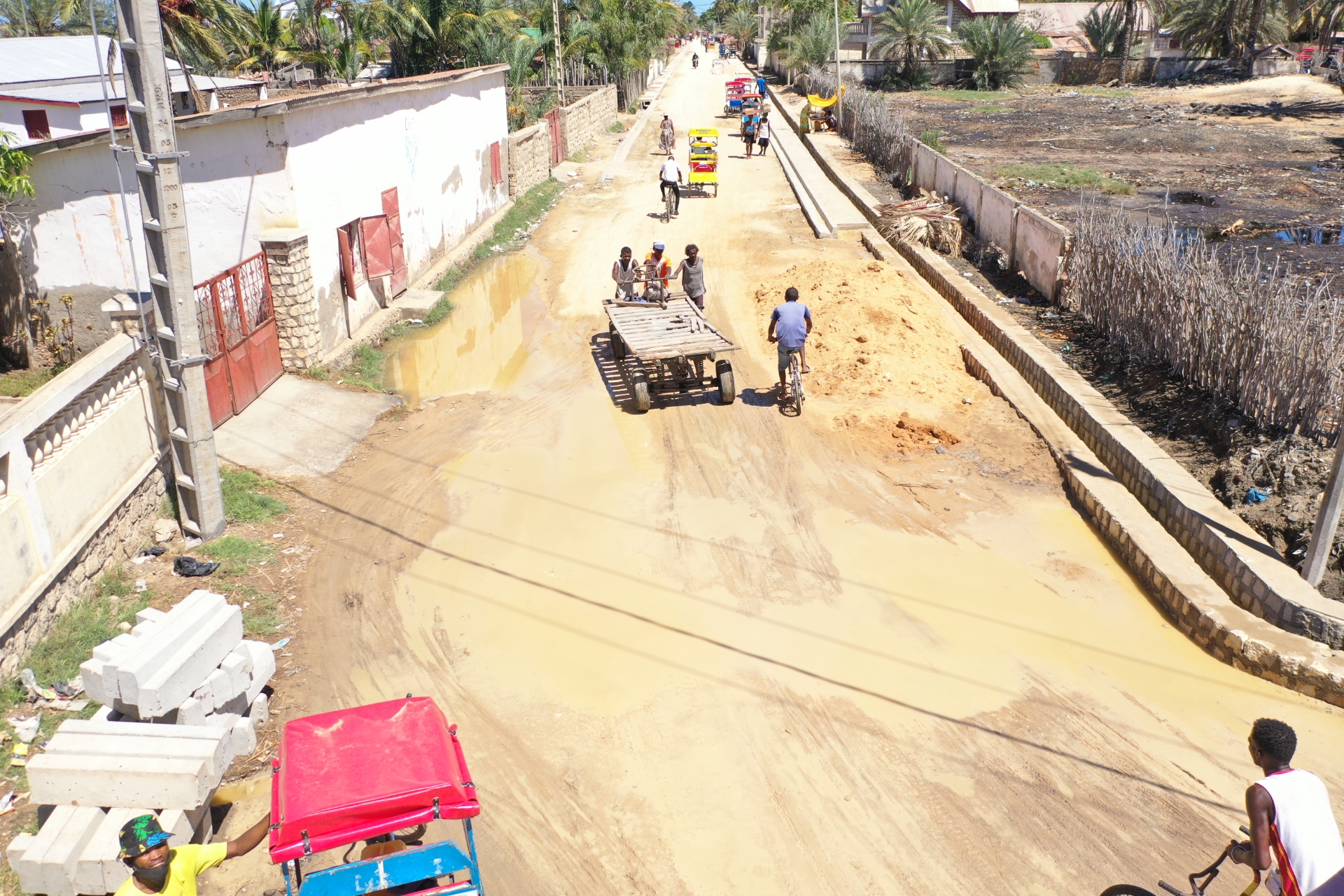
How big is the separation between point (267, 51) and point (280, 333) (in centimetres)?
2961

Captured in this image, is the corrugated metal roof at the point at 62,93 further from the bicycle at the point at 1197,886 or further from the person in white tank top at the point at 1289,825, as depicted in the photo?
the person in white tank top at the point at 1289,825

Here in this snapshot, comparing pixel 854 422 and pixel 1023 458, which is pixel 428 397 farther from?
pixel 1023 458

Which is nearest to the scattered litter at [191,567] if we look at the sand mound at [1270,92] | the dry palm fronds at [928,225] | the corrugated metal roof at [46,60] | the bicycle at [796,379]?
the bicycle at [796,379]

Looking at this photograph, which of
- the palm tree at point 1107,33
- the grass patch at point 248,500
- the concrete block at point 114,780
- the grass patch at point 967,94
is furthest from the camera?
the palm tree at point 1107,33

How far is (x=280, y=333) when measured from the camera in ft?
39.4

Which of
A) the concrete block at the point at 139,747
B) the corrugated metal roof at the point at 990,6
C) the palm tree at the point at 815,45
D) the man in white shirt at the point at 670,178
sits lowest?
the concrete block at the point at 139,747

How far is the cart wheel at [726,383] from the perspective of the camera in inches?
452

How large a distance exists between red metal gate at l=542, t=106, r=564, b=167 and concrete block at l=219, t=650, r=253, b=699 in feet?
82.0

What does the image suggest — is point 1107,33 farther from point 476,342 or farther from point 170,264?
point 170,264

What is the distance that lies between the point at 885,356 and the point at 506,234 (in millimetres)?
10807

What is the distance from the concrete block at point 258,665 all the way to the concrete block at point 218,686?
235 mm

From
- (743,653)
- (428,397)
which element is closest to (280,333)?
(428,397)

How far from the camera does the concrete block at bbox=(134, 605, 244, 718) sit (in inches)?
216

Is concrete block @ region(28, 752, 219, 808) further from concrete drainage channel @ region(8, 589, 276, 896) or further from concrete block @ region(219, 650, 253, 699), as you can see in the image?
concrete block @ region(219, 650, 253, 699)
